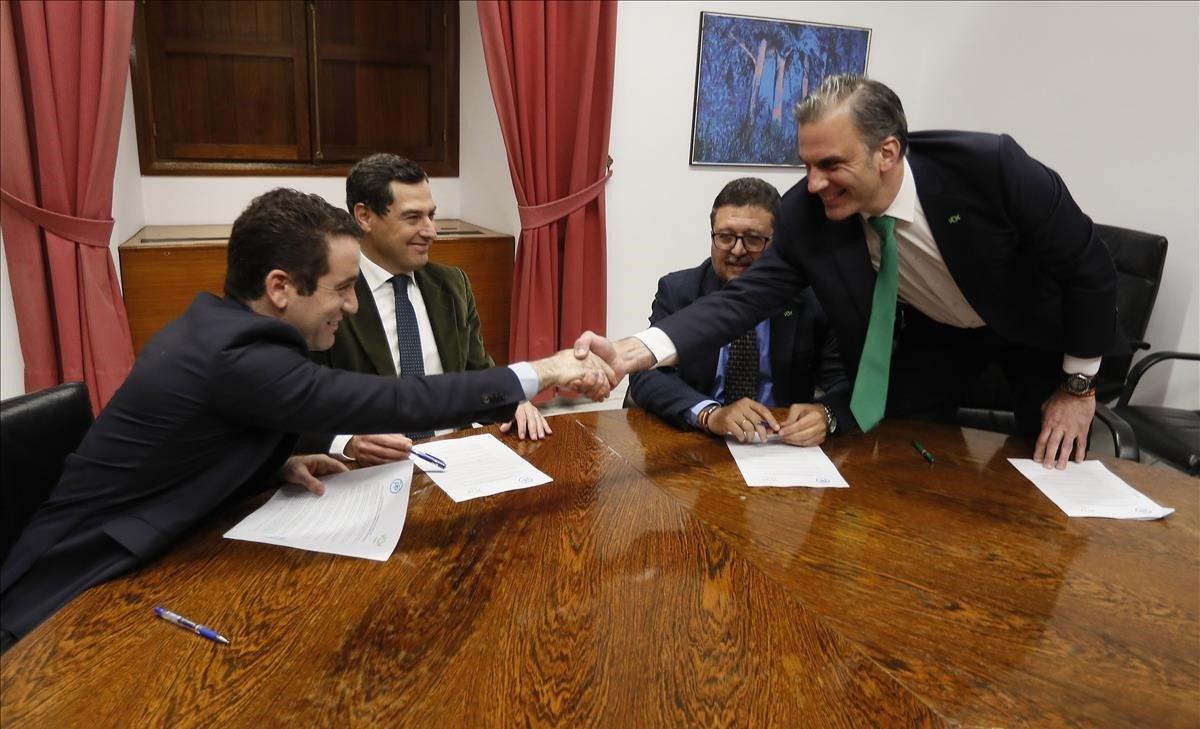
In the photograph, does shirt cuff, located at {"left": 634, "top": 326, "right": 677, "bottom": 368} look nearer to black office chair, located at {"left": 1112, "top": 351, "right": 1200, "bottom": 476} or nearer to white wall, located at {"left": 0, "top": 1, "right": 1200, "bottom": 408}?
black office chair, located at {"left": 1112, "top": 351, "right": 1200, "bottom": 476}

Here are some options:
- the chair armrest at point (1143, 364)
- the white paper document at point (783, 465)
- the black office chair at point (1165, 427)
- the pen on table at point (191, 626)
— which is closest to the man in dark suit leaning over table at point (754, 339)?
the white paper document at point (783, 465)

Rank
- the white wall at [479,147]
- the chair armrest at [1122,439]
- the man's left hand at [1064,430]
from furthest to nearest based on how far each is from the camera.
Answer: the white wall at [479,147] < the chair armrest at [1122,439] < the man's left hand at [1064,430]

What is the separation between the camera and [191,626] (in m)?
1.04

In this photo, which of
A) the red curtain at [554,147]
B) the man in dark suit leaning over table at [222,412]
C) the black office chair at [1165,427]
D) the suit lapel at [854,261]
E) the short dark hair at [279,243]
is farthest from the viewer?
the red curtain at [554,147]

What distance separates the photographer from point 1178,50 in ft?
10.5

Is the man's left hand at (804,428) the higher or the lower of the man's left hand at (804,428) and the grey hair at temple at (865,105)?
the lower

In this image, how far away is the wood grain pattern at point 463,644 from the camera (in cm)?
91

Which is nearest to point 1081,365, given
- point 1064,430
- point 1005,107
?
point 1064,430

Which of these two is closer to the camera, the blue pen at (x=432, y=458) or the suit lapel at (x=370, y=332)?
the blue pen at (x=432, y=458)

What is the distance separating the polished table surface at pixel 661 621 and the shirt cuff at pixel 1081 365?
46 cm

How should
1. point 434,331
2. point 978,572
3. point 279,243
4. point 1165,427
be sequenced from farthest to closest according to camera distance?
point 1165,427, point 434,331, point 279,243, point 978,572

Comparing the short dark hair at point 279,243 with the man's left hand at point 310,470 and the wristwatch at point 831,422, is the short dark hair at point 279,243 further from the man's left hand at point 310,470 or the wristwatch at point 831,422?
the wristwatch at point 831,422

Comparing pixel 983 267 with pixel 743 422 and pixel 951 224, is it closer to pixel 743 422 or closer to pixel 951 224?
pixel 951 224

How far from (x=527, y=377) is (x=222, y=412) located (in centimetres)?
55
